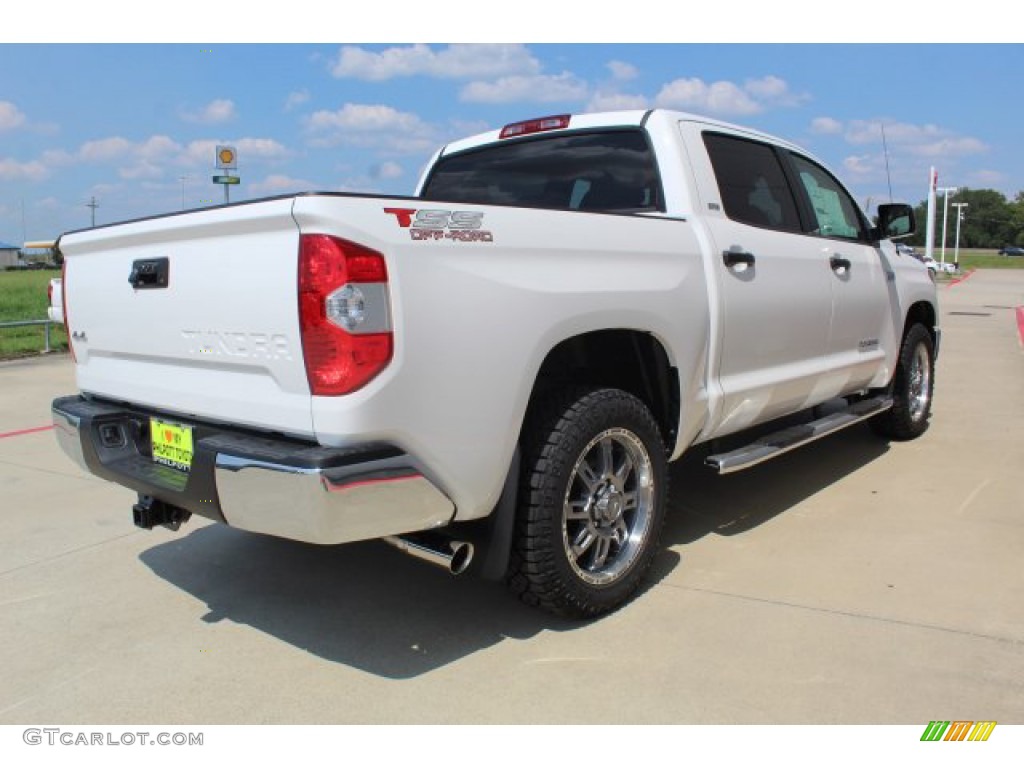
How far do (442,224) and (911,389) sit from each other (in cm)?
487

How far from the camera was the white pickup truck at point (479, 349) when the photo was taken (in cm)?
249

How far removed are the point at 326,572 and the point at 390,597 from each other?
0.45 meters

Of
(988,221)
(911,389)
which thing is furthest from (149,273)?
(988,221)

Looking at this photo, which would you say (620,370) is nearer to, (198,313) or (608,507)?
(608,507)

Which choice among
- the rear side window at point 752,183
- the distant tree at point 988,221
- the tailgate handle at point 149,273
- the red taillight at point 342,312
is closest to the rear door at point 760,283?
the rear side window at point 752,183

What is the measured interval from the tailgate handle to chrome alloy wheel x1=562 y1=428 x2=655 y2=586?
5.24 feet

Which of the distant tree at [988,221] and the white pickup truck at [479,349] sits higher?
the distant tree at [988,221]

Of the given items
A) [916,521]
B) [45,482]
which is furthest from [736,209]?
[45,482]

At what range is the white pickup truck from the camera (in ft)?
8.18

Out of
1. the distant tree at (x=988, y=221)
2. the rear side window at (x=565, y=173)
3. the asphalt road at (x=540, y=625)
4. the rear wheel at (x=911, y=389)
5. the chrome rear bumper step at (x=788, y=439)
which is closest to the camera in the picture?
the asphalt road at (x=540, y=625)

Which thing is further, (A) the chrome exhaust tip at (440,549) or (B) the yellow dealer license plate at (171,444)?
(B) the yellow dealer license plate at (171,444)

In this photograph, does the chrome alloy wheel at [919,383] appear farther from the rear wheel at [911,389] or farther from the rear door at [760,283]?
the rear door at [760,283]

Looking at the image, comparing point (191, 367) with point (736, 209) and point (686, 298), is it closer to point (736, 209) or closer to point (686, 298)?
point (686, 298)

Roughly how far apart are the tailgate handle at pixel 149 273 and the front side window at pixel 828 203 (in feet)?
11.4
